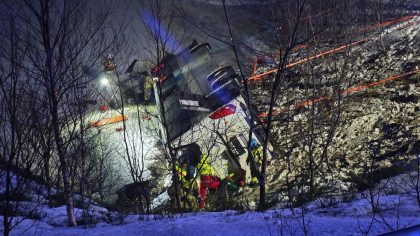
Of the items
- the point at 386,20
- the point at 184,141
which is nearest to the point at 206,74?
the point at 184,141

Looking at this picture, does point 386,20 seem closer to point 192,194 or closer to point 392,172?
point 392,172

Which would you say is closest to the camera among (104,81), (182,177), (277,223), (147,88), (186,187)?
(277,223)

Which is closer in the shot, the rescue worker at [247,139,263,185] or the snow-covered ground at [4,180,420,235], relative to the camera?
the snow-covered ground at [4,180,420,235]

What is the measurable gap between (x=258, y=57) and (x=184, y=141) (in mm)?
6304

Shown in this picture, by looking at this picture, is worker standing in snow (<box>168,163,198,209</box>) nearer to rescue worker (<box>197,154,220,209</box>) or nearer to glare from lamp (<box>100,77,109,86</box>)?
rescue worker (<box>197,154,220,209</box>)

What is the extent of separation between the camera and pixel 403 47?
13742 millimetres

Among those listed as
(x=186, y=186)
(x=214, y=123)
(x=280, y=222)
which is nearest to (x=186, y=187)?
(x=186, y=186)

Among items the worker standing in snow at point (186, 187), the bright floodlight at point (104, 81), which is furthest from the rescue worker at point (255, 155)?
the bright floodlight at point (104, 81)

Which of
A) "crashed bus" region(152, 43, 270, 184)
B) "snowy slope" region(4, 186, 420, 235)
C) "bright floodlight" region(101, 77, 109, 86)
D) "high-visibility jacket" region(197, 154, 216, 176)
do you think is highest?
"bright floodlight" region(101, 77, 109, 86)

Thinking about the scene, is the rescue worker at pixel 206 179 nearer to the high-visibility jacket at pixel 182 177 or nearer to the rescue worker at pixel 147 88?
the high-visibility jacket at pixel 182 177

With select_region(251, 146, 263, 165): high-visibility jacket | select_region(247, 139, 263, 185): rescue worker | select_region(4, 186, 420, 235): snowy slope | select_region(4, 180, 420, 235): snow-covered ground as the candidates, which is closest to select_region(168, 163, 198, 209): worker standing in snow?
select_region(247, 139, 263, 185): rescue worker

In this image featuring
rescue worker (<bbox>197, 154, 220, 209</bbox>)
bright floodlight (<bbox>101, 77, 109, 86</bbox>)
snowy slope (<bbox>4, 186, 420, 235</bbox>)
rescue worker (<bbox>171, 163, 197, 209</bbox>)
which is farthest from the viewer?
bright floodlight (<bbox>101, 77, 109, 86</bbox>)

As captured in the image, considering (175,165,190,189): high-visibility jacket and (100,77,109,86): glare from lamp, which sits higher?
(100,77,109,86): glare from lamp

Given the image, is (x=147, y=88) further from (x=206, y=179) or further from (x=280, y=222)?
(x=280, y=222)
